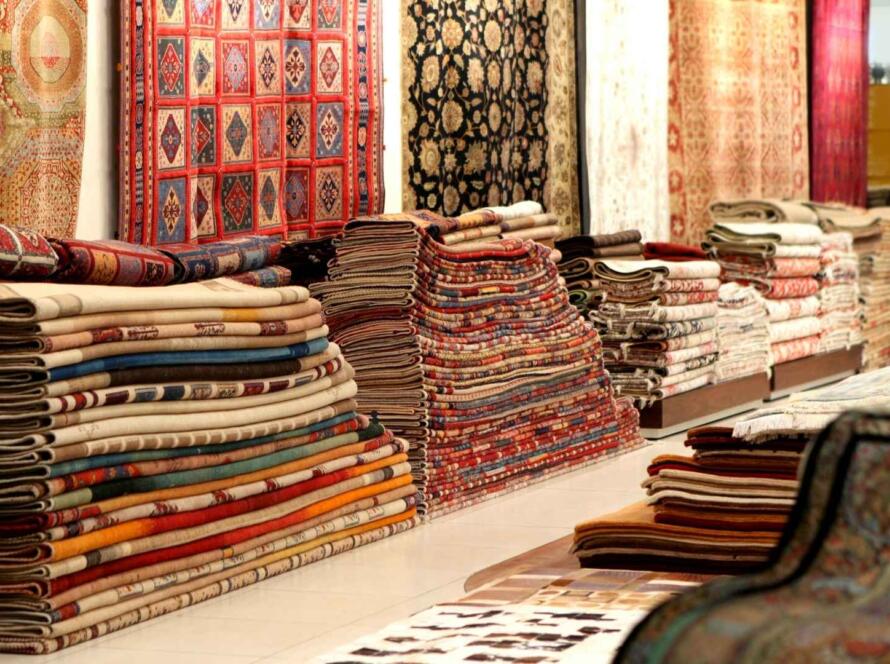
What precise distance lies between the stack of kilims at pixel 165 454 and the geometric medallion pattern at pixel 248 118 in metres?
0.75

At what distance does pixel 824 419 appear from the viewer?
4.02 meters

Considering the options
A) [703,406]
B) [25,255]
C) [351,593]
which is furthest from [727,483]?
[703,406]

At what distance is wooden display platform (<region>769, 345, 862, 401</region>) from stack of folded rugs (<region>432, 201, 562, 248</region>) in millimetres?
1938

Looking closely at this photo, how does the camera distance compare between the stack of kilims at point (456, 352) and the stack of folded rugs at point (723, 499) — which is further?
the stack of kilims at point (456, 352)

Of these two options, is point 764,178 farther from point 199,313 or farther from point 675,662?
point 675,662

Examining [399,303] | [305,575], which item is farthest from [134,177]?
[305,575]

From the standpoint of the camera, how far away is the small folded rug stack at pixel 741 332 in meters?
7.67

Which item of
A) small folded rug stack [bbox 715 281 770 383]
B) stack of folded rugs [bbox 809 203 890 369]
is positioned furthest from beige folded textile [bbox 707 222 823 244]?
stack of folded rugs [bbox 809 203 890 369]

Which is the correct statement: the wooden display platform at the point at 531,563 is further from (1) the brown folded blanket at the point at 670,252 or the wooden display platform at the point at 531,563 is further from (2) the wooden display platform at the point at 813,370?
(2) the wooden display platform at the point at 813,370

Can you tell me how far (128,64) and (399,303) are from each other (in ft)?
3.67

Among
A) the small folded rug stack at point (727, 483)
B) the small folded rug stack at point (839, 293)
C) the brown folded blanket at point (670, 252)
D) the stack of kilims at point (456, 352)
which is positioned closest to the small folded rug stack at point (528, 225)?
the stack of kilims at point (456, 352)

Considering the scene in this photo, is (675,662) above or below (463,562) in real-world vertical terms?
above

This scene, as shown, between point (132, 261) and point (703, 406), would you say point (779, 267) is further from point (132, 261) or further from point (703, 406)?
point (132, 261)

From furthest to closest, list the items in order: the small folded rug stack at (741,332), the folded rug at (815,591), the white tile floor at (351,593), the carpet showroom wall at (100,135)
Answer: the small folded rug stack at (741,332), the carpet showroom wall at (100,135), the white tile floor at (351,593), the folded rug at (815,591)
